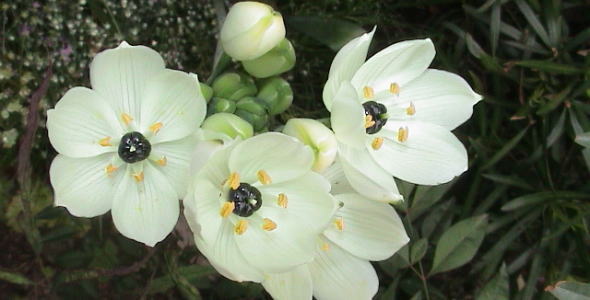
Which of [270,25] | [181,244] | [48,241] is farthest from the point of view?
[48,241]

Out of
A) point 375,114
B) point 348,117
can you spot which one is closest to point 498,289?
point 375,114

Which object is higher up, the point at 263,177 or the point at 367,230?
the point at 263,177

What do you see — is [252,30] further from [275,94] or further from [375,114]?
[375,114]

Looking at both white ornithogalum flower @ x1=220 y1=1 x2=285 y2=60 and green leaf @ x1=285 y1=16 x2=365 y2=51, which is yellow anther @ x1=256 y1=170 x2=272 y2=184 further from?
green leaf @ x1=285 y1=16 x2=365 y2=51

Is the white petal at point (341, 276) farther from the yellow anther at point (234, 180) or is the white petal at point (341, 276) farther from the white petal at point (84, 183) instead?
the white petal at point (84, 183)

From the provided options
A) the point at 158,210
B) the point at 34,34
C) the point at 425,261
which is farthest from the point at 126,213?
the point at 425,261

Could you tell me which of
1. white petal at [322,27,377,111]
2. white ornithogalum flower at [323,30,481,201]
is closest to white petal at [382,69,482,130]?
white ornithogalum flower at [323,30,481,201]

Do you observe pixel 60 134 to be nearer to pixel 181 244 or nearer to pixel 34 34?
pixel 181 244
